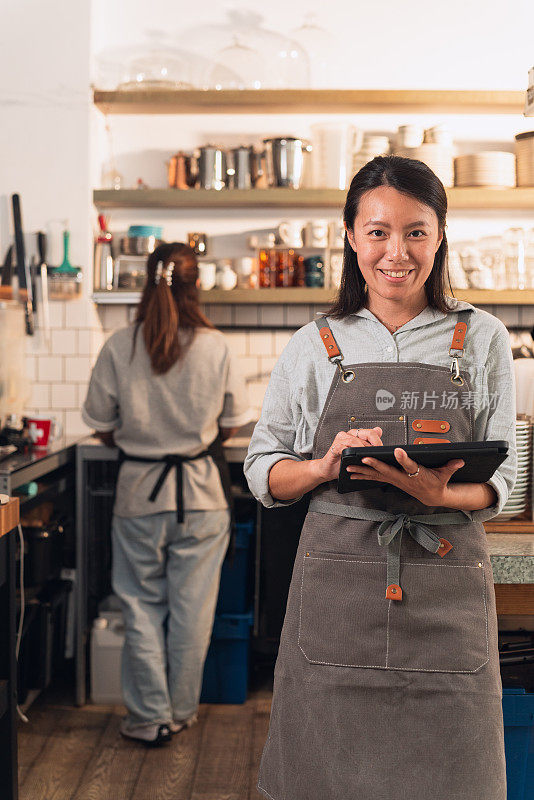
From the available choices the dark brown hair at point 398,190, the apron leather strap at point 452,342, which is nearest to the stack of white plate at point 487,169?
the dark brown hair at point 398,190

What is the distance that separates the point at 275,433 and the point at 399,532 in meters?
0.30

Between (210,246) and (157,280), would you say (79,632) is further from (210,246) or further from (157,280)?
(210,246)

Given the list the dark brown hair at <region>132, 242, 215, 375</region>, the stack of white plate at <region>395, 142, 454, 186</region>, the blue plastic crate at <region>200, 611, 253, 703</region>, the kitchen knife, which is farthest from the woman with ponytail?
the stack of white plate at <region>395, 142, 454, 186</region>

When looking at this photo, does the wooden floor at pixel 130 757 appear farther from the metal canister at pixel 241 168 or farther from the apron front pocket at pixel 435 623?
the metal canister at pixel 241 168

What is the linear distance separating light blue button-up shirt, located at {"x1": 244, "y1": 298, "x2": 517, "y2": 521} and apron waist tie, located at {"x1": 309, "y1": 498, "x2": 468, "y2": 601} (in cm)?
7

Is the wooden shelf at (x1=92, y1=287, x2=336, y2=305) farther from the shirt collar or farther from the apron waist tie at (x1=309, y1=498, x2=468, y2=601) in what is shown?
the apron waist tie at (x1=309, y1=498, x2=468, y2=601)

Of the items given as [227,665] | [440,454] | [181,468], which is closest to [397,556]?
[440,454]

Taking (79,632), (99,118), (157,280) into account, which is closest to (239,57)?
(99,118)

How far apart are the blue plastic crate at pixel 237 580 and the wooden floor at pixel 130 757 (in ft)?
1.25

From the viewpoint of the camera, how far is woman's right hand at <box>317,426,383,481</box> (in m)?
1.34

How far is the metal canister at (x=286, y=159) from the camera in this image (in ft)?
12.1

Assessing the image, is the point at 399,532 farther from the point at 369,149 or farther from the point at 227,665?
the point at 369,149

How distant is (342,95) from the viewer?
12.2ft

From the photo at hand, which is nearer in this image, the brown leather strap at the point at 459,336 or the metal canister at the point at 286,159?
the brown leather strap at the point at 459,336
